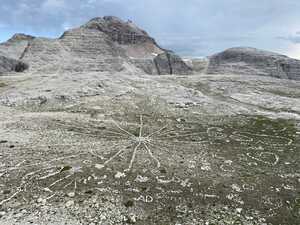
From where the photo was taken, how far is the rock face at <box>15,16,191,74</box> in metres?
40.0

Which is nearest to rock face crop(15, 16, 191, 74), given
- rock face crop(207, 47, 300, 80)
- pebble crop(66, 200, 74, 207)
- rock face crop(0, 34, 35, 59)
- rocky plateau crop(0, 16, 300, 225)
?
rock face crop(0, 34, 35, 59)

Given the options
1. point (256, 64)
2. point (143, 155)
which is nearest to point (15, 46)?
point (256, 64)

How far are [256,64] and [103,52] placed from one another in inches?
982

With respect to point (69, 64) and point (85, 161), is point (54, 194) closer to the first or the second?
point (85, 161)

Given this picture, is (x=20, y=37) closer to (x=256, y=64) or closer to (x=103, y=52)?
(x=103, y=52)

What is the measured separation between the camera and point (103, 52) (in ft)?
142

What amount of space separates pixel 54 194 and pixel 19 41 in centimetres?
4629

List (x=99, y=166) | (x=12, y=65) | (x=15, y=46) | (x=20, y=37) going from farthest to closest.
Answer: (x=20, y=37) → (x=15, y=46) → (x=12, y=65) → (x=99, y=166)

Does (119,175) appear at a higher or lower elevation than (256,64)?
lower

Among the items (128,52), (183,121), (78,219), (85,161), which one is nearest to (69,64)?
(128,52)

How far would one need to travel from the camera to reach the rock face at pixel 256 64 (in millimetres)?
44844

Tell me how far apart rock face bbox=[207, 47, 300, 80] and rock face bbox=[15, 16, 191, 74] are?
666 centimetres

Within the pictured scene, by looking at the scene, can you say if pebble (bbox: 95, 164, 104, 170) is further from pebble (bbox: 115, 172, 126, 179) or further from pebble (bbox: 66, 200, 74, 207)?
pebble (bbox: 66, 200, 74, 207)

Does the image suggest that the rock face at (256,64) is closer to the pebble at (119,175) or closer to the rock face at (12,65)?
the rock face at (12,65)
